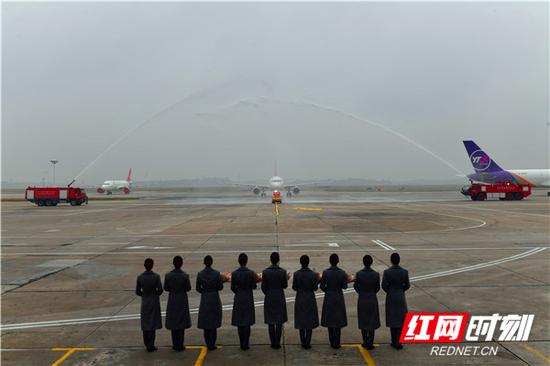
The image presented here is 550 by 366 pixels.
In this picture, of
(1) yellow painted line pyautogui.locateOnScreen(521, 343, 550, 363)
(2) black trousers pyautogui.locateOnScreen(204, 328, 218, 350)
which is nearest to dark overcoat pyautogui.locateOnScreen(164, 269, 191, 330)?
(2) black trousers pyautogui.locateOnScreen(204, 328, 218, 350)

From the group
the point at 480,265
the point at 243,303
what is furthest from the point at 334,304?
the point at 480,265

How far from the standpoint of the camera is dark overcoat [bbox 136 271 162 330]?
292 inches

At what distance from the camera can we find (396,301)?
7.48 meters

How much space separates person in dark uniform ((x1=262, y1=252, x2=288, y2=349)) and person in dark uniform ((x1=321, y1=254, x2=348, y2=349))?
31.2 inches

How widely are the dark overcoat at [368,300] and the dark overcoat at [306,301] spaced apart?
33.6 inches

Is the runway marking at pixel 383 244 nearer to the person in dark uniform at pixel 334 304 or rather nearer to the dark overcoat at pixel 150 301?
the person in dark uniform at pixel 334 304

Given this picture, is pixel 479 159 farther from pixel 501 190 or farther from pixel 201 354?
pixel 201 354

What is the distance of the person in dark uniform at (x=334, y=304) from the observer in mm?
7348

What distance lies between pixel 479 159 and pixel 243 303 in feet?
218

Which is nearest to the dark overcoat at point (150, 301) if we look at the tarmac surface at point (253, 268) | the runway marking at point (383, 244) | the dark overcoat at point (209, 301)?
the tarmac surface at point (253, 268)

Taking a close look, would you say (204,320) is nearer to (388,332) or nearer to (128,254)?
(388,332)

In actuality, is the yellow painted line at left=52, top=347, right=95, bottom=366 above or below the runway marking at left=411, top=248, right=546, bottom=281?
above

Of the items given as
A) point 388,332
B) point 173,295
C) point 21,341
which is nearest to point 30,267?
point 21,341

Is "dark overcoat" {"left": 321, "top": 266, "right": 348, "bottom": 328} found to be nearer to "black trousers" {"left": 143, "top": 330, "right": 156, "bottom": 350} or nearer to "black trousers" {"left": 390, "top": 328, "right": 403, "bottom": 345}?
"black trousers" {"left": 390, "top": 328, "right": 403, "bottom": 345}
